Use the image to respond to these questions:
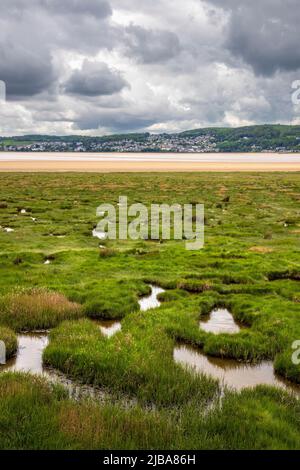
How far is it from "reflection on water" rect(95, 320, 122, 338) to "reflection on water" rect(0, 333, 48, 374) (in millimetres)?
1916

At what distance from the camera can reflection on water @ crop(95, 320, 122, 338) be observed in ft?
45.6

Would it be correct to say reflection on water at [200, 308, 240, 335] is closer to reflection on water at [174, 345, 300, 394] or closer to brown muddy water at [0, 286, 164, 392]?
reflection on water at [174, 345, 300, 394]

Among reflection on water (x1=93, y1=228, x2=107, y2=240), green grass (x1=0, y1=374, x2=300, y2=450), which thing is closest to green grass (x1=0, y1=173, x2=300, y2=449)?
green grass (x1=0, y1=374, x2=300, y2=450)

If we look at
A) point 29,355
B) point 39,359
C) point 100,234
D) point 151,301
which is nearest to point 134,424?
point 39,359

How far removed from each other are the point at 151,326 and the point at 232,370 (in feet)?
10.5

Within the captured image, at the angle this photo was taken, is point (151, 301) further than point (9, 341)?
Yes

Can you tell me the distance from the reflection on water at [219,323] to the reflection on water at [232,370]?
1.70m

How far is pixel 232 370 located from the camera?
11.4 m

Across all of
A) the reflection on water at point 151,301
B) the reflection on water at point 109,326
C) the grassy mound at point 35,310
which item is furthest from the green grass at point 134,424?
the reflection on water at point 151,301

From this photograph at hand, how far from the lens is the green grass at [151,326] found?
784cm

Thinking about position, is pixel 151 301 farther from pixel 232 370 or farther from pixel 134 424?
pixel 134 424

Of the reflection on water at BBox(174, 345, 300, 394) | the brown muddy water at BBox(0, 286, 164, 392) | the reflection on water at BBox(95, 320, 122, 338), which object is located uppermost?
the reflection on water at BBox(95, 320, 122, 338)
